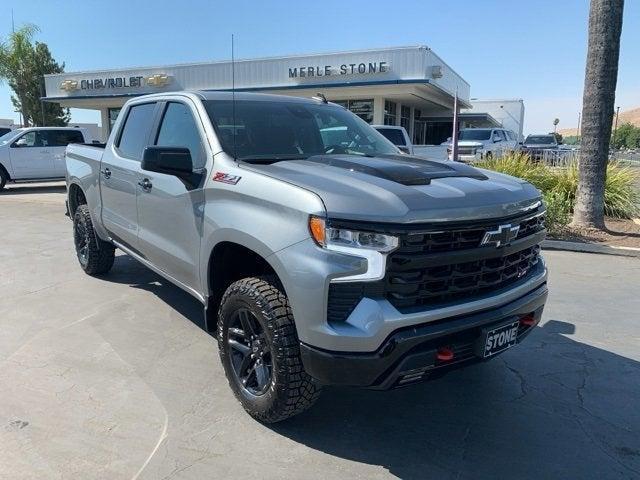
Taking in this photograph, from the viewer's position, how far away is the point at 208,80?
25.0 meters

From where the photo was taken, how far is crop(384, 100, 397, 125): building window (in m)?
24.6

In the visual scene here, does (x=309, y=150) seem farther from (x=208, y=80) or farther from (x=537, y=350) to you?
(x=208, y=80)

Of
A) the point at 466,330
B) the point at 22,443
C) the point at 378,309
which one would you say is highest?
the point at 378,309

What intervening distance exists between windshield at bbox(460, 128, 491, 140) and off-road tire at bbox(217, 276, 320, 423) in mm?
20070

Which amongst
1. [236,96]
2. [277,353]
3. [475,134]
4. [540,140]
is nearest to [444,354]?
[277,353]

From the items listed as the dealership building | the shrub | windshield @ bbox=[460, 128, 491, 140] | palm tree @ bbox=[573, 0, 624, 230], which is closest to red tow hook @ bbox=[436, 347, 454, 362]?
palm tree @ bbox=[573, 0, 624, 230]

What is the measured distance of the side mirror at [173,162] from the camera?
3.48m

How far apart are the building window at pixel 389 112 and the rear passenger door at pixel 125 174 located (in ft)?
66.2

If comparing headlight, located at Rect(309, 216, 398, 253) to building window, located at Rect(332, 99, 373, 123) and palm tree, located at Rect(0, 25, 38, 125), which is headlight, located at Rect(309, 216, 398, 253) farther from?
palm tree, located at Rect(0, 25, 38, 125)

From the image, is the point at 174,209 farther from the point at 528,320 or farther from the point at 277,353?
the point at 528,320

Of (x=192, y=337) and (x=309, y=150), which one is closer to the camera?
(x=309, y=150)

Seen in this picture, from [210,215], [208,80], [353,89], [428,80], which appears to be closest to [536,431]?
[210,215]

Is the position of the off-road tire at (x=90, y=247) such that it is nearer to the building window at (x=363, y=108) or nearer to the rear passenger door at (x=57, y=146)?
the rear passenger door at (x=57, y=146)

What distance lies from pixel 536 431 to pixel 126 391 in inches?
102
